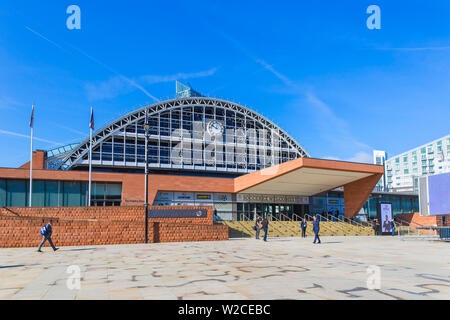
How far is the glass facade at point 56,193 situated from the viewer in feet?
118

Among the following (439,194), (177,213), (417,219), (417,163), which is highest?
(417,163)

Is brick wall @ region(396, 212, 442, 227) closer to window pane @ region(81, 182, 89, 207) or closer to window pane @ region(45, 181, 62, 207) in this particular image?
window pane @ region(81, 182, 89, 207)

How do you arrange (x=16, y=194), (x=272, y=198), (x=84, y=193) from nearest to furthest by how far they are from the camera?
(x=16, y=194), (x=84, y=193), (x=272, y=198)

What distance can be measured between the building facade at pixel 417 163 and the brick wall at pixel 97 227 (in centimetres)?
10077

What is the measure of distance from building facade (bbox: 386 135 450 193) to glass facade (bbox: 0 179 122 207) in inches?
3788

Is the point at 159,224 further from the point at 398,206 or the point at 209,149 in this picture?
the point at 398,206

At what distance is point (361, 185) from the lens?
42.3m

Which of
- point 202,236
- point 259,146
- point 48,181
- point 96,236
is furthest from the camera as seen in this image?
point 259,146

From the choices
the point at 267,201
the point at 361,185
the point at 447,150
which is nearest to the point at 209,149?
the point at 267,201

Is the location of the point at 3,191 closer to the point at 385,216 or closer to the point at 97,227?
the point at 97,227

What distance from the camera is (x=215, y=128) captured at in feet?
181

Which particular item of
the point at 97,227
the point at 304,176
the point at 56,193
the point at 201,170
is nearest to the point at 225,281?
the point at 97,227

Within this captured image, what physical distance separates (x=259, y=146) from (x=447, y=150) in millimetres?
84537

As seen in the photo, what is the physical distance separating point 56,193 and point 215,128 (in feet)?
81.8
